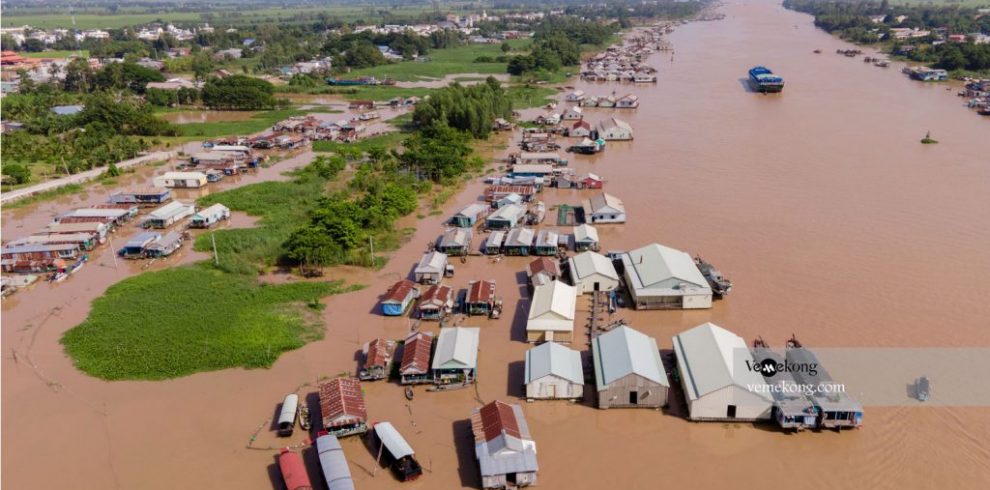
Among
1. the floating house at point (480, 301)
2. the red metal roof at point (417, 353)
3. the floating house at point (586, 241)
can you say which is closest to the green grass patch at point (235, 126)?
the floating house at point (586, 241)

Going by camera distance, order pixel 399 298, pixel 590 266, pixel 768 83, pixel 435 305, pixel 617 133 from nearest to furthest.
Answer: pixel 435 305, pixel 399 298, pixel 590 266, pixel 617 133, pixel 768 83

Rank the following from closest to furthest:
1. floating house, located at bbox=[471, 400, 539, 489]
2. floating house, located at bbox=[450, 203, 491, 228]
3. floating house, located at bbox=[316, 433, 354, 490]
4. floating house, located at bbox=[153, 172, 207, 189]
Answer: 1. floating house, located at bbox=[316, 433, 354, 490]
2. floating house, located at bbox=[471, 400, 539, 489]
3. floating house, located at bbox=[450, 203, 491, 228]
4. floating house, located at bbox=[153, 172, 207, 189]

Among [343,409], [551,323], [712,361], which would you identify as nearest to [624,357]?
[712,361]

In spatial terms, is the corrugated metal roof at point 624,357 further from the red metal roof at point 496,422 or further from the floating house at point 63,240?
the floating house at point 63,240

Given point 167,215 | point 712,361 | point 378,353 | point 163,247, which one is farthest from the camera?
point 167,215

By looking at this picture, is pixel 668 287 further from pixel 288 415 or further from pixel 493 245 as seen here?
pixel 288 415

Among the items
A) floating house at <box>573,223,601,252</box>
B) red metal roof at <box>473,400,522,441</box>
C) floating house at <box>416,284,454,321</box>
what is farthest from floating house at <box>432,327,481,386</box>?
floating house at <box>573,223,601,252</box>

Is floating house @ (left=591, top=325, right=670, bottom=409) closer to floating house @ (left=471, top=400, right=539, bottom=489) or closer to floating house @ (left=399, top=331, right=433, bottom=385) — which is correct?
floating house @ (left=471, top=400, right=539, bottom=489)
